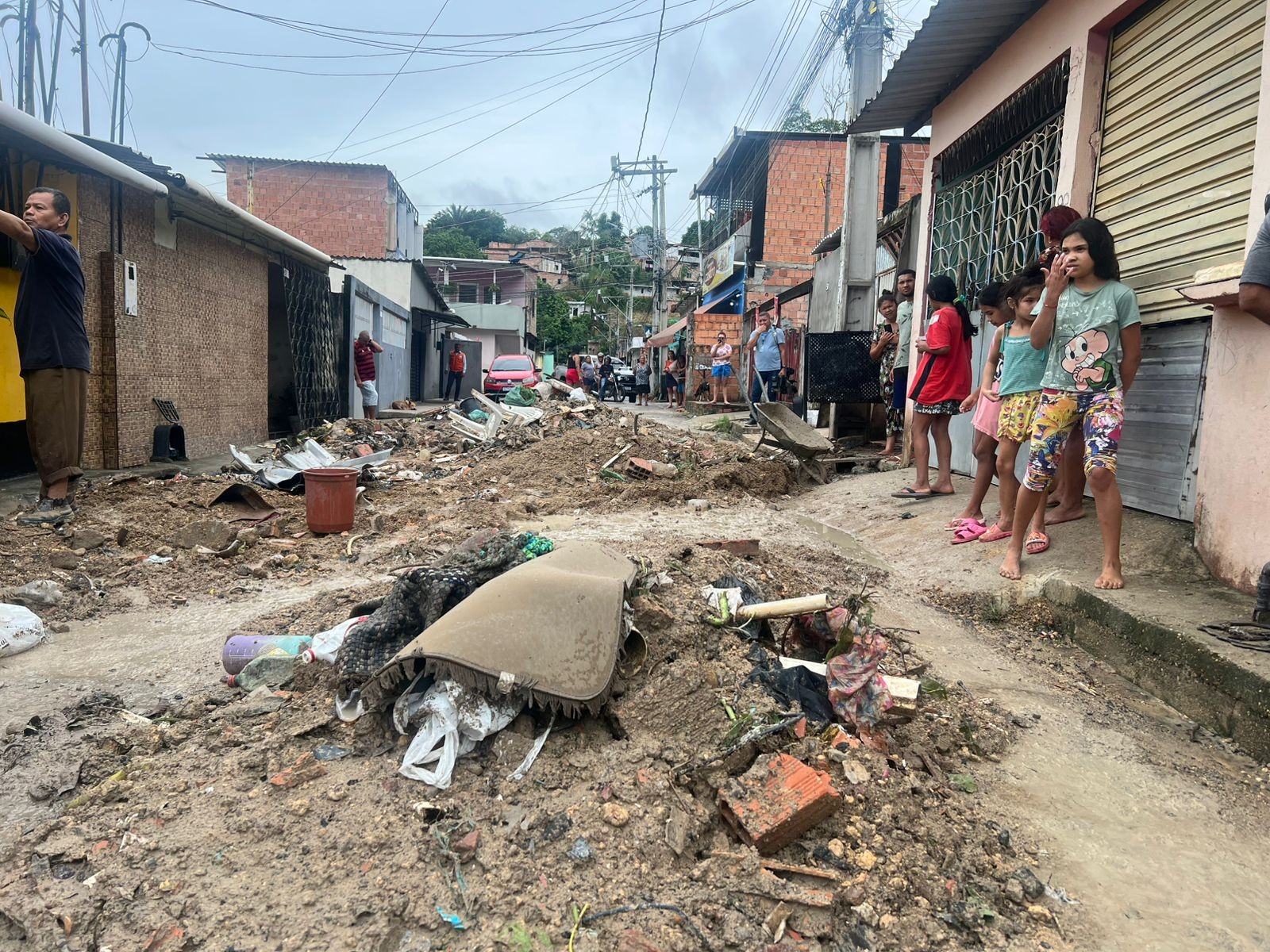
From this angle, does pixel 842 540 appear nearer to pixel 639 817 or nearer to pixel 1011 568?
pixel 1011 568

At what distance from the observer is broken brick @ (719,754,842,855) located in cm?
174

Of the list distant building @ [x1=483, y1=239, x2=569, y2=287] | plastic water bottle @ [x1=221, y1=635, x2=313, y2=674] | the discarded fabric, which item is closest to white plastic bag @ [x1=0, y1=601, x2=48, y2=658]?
plastic water bottle @ [x1=221, y1=635, x2=313, y2=674]

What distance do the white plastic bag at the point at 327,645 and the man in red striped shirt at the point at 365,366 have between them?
10.6 metres

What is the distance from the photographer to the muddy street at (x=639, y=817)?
1554mm

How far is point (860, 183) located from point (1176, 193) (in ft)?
19.3

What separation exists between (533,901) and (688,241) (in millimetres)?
57096

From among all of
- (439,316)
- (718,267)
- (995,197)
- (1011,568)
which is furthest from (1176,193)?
(718,267)

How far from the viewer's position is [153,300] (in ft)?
23.4

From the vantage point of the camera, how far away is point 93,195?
6176 millimetres

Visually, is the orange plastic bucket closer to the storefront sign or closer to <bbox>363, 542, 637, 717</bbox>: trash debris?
<bbox>363, 542, 637, 717</bbox>: trash debris

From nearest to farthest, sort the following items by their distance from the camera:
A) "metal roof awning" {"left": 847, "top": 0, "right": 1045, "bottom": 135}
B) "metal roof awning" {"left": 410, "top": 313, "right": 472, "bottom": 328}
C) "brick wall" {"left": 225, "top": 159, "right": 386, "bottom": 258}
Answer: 1. "metal roof awning" {"left": 847, "top": 0, "right": 1045, "bottom": 135}
2. "metal roof awning" {"left": 410, "top": 313, "right": 472, "bottom": 328}
3. "brick wall" {"left": 225, "top": 159, "right": 386, "bottom": 258}

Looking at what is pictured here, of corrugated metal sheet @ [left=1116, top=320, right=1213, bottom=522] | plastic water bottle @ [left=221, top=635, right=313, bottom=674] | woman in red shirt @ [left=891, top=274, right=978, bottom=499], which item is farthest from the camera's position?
woman in red shirt @ [left=891, top=274, right=978, bottom=499]

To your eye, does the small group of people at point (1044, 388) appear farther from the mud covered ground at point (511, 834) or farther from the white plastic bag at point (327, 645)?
the white plastic bag at point (327, 645)

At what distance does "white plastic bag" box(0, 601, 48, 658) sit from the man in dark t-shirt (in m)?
1.66
